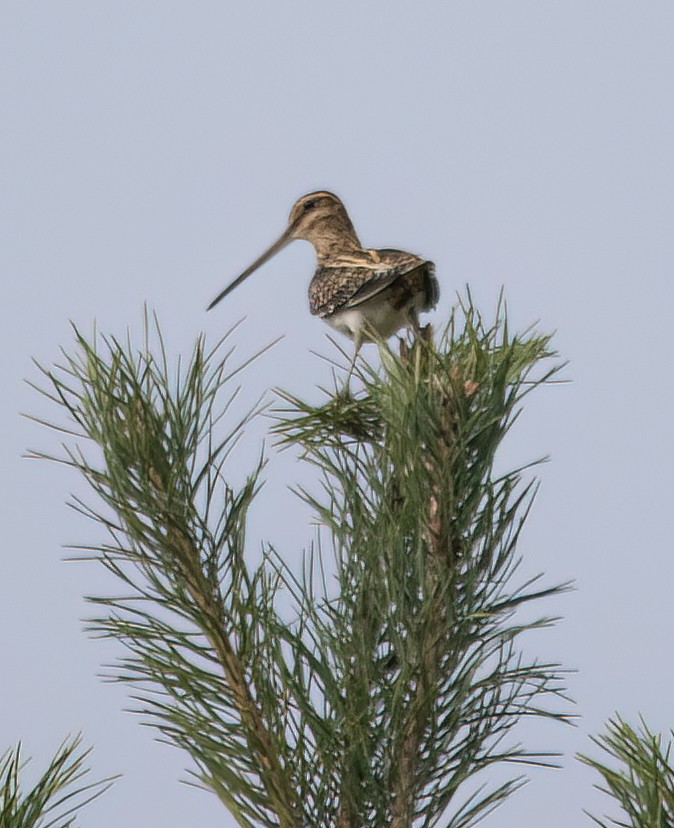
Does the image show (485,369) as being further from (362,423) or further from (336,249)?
(336,249)

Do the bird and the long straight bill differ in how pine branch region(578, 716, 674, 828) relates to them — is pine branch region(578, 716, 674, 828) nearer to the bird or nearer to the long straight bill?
the bird

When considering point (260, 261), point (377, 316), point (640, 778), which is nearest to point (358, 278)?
point (377, 316)

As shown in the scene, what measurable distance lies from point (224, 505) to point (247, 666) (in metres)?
0.28

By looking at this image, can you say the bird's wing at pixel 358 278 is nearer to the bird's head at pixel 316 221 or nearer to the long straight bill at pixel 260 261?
the long straight bill at pixel 260 261

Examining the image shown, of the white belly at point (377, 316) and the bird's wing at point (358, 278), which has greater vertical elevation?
the bird's wing at point (358, 278)

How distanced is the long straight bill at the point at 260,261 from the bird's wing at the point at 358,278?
0.49 m

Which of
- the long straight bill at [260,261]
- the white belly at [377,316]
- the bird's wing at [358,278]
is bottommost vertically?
the white belly at [377,316]

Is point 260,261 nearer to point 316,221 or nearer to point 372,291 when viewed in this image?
point 316,221

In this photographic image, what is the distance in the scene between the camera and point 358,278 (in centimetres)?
490

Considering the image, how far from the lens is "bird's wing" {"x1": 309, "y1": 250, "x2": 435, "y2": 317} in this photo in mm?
4698

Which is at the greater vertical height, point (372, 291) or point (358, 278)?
point (358, 278)

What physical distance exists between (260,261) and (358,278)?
1.44 m

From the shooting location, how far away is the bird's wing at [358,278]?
470 cm

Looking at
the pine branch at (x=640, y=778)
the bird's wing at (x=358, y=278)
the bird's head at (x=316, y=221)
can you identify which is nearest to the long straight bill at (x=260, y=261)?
the bird's head at (x=316, y=221)
